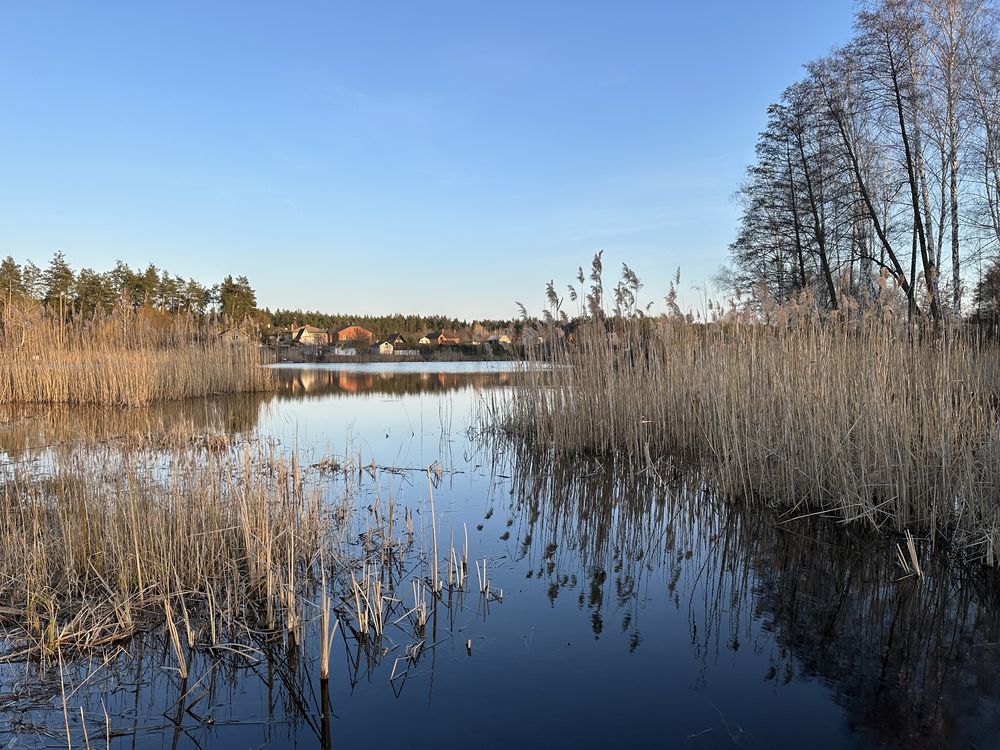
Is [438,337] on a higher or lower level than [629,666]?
higher

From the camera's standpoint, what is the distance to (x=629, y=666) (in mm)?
2859

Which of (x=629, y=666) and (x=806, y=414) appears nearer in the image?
(x=629, y=666)

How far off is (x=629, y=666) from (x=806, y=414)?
3279mm

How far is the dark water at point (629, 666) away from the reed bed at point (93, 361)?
1218 cm

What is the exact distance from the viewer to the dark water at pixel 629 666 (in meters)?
2.34

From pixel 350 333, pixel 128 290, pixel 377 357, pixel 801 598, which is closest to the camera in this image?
pixel 801 598

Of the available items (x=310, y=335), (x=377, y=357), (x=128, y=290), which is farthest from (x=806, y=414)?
→ (x=310, y=335)

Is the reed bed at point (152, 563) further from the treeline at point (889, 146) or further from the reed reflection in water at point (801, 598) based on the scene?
the treeline at point (889, 146)

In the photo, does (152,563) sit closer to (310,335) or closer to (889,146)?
(889,146)

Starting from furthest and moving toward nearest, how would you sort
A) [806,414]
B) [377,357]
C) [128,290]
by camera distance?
[377,357] → [128,290] → [806,414]

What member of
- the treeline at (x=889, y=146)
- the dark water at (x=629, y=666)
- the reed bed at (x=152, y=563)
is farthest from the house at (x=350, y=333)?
the dark water at (x=629, y=666)

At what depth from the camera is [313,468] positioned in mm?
6816

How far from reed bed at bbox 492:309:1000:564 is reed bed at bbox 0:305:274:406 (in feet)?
35.3

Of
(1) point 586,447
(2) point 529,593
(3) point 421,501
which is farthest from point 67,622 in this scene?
(1) point 586,447
